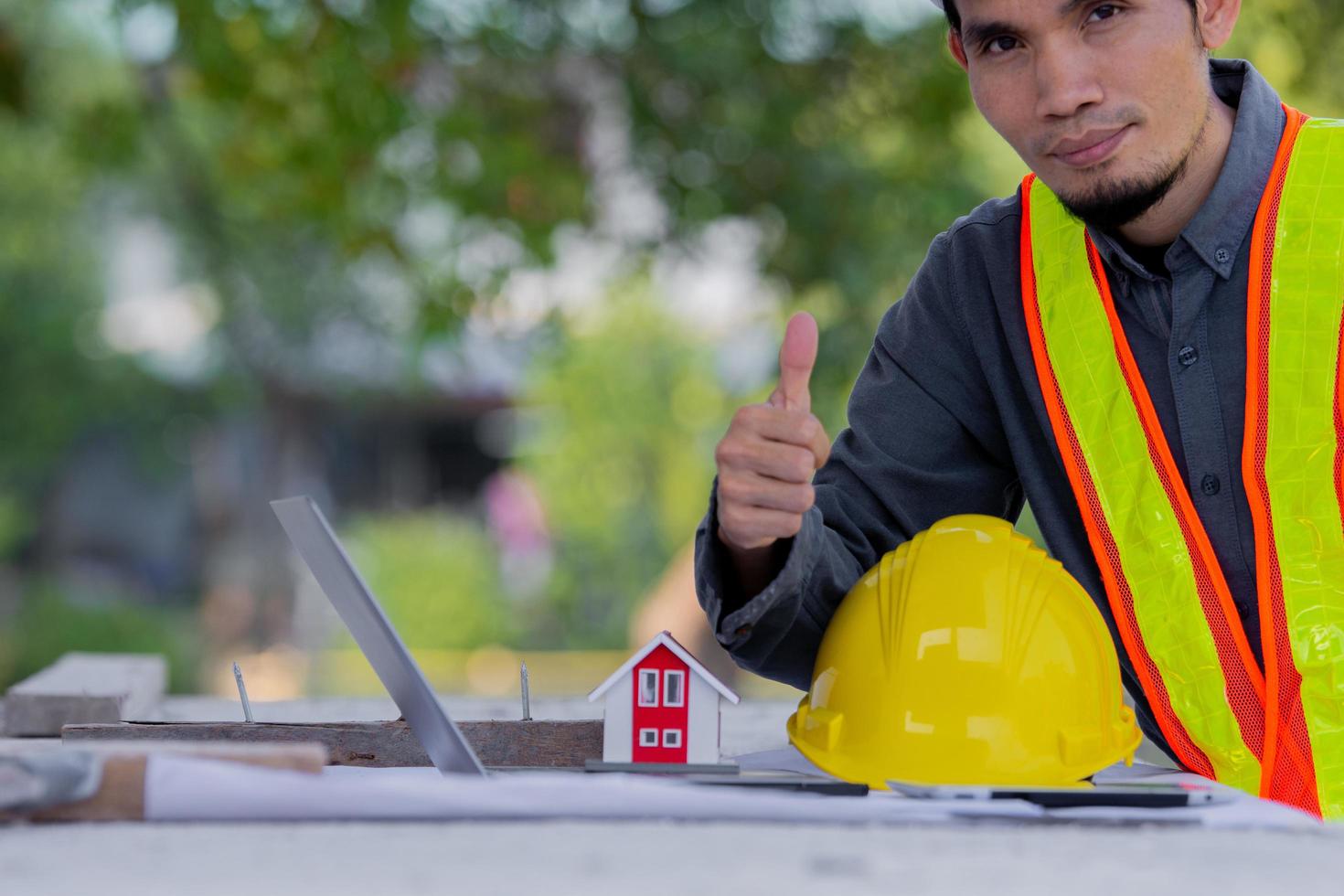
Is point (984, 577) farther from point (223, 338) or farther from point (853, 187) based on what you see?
point (223, 338)

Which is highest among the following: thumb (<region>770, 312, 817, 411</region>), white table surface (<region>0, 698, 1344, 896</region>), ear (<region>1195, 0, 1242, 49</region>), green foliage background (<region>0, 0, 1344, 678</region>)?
green foliage background (<region>0, 0, 1344, 678</region>)

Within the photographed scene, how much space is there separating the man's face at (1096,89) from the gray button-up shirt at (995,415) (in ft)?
0.32

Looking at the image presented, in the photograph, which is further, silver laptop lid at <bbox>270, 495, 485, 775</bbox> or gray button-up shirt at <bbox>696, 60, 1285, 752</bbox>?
gray button-up shirt at <bbox>696, 60, 1285, 752</bbox>

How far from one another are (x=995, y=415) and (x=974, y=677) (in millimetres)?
806

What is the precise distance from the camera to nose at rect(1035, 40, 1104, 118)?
212 centimetres

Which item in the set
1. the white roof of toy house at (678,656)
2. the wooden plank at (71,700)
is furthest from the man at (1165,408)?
the wooden plank at (71,700)

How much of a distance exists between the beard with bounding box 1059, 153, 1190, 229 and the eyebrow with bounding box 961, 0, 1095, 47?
26cm

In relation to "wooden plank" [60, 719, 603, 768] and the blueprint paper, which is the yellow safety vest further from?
"wooden plank" [60, 719, 603, 768]

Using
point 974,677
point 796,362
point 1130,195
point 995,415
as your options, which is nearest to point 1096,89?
point 1130,195

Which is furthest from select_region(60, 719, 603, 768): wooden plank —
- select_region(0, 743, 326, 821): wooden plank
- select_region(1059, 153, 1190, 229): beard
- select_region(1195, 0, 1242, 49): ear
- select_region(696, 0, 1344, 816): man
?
select_region(1195, 0, 1242, 49): ear

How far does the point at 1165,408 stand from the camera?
2.21m

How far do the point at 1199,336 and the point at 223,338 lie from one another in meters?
13.8

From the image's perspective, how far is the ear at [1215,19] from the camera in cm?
223

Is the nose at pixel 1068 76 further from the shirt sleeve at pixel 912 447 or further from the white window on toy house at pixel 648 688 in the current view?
the white window on toy house at pixel 648 688
